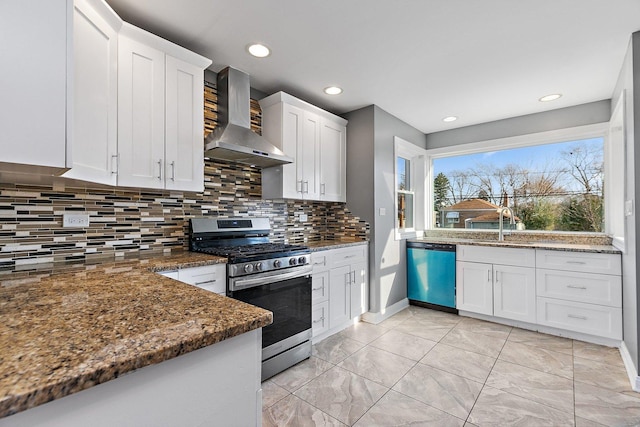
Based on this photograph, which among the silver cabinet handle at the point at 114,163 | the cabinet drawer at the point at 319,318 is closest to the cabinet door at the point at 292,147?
the cabinet drawer at the point at 319,318

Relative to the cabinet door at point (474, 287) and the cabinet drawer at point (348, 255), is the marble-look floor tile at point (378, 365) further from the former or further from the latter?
the cabinet door at point (474, 287)

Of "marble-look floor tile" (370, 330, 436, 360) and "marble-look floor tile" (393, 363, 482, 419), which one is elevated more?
"marble-look floor tile" (370, 330, 436, 360)

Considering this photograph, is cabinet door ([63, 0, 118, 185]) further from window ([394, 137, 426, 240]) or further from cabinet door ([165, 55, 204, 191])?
window ([394, 137, 426, 240])

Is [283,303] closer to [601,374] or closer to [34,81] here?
[34,81]

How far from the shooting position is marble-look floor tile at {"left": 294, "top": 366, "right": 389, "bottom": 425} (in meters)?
1.82

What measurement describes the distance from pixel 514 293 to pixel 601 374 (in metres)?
0.99

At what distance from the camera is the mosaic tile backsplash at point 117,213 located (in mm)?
1719

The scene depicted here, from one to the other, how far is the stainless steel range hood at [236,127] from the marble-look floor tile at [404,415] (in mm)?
1929

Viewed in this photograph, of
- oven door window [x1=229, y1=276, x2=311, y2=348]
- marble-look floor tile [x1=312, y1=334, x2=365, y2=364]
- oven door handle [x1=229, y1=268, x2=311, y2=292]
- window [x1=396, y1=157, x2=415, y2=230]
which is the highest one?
window [x1=396, y1=157, x2=415, y2=230]

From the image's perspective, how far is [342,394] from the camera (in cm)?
199

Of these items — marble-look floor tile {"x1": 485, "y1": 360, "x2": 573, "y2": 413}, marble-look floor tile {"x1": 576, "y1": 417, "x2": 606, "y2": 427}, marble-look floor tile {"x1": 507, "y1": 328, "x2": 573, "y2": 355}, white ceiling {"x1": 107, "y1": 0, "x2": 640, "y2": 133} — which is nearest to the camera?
marble-look floor tile {"x1": 576, "y1": 417, "x2": 606, "y2": 427}

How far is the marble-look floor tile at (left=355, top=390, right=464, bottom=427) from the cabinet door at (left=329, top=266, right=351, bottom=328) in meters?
1.02

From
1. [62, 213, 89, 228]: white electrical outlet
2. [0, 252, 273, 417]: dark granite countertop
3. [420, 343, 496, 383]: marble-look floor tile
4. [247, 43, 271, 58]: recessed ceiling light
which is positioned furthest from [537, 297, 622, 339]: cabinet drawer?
[62, 213, 89, 228]: white electrical outlet

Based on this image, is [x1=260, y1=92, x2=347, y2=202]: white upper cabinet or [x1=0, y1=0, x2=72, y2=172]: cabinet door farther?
[x1=260, y1=92, x2=347, y2=202]: white upper cabinet
